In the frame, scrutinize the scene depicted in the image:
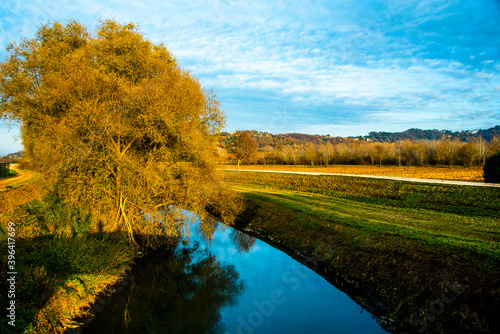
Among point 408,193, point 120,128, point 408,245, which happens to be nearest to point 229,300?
point 408,245

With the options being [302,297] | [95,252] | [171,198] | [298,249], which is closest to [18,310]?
[95,252]

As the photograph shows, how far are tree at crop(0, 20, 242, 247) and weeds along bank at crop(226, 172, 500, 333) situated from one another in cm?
670

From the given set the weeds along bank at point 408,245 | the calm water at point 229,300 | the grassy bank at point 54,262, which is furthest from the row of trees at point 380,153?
the grassy bank at point 54,262

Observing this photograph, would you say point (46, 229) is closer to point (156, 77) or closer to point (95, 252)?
point (95, 252)

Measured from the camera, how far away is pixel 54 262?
1155cm

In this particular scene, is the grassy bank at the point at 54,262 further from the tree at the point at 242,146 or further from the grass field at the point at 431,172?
the tree at the point at 242,146

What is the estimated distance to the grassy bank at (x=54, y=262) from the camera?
9.35 metres

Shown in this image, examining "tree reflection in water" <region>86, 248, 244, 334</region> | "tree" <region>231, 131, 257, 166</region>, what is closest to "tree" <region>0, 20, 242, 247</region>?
"tree reflection in water" <region>86, 248, 244, 334</region>

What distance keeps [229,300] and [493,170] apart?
90.9 feet

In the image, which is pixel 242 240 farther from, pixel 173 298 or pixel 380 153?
pixel 380 153

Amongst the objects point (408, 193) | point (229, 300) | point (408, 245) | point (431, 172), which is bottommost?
point (229, 300)

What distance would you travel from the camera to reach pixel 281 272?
15156mm

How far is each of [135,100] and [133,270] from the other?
8619 millimetres

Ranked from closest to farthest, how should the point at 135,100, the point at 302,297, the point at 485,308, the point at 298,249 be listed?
1. the point at 485,308
2. the point at 302,297
3. the point at 135,100
4. the point at 298,249
